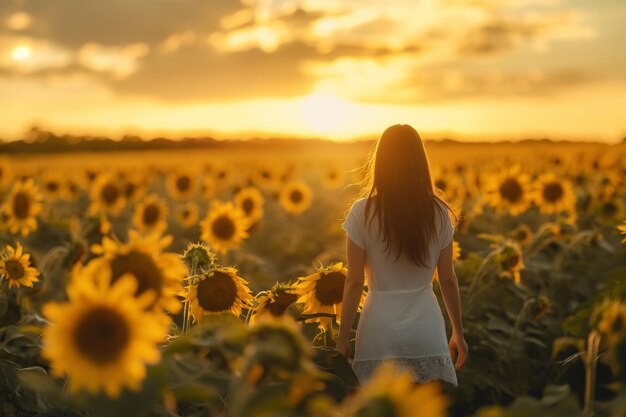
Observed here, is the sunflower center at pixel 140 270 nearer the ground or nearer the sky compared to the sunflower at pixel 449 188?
nearer the sky

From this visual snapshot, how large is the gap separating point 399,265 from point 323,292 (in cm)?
41

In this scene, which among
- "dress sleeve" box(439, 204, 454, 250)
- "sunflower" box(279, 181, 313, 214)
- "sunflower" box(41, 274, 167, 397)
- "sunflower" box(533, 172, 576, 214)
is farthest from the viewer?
"sunflower" box(279, 181, 313, 214)

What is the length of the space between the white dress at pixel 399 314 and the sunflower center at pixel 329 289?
0.48 ft

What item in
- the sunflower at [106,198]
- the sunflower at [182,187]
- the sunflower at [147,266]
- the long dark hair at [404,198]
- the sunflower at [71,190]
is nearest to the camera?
the sunflower at [147,266]

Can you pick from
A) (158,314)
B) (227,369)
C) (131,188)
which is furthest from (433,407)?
(131,188)

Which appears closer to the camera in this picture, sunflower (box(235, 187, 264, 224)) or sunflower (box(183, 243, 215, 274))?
sunflower (box(183, 243, 215, 274))

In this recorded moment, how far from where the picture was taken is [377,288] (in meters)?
4.28

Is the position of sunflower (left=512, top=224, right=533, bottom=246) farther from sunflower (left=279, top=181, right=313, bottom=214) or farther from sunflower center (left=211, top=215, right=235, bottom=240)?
sunflower (left=279, top=181, right=313, bottom=214)

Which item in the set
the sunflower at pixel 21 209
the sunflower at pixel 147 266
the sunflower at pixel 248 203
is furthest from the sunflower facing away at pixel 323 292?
the sunflower at pixel 248 203

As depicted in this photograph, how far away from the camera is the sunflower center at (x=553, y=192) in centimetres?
1032

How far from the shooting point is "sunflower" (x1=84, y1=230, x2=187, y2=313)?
270 centimetres

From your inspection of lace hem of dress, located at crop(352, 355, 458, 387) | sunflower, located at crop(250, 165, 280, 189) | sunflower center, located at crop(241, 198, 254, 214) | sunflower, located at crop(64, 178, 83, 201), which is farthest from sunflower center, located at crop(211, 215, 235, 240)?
sunflower, located at crop(250, 165, 280, 189)

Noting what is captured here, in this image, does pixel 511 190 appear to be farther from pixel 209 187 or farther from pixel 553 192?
pixel 209 187

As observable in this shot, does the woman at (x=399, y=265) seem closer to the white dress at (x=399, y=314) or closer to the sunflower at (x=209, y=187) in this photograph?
the white dress at (x=399, y=314)
